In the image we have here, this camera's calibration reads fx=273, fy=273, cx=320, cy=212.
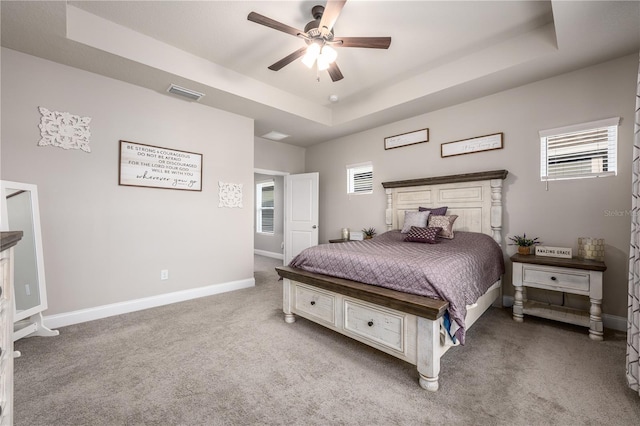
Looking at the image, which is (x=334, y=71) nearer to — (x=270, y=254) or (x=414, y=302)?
(x=414, y=302)

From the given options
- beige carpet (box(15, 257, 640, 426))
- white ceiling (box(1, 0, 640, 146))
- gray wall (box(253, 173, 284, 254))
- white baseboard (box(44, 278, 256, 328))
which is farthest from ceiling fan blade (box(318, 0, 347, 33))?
gray wall (box(253, 173, 284, 254))

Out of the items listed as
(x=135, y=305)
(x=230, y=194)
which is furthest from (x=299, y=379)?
(x=230, y=194)

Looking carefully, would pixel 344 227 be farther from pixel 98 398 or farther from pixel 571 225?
pixel 98 398

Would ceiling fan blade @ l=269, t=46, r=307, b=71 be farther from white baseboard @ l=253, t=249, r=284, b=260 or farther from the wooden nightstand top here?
white baseboard @ l=253, t=249, r=284, b=260

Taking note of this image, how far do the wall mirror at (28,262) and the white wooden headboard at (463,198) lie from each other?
4.18 meters

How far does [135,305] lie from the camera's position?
10.4ft

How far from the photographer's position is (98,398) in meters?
1.66

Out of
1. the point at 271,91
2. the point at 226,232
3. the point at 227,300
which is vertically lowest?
the point at 227,300

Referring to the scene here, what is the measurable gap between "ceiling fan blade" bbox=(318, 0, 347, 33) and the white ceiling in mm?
389

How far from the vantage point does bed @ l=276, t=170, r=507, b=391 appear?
1769mm

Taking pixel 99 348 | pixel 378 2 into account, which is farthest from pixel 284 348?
pixel 378 2

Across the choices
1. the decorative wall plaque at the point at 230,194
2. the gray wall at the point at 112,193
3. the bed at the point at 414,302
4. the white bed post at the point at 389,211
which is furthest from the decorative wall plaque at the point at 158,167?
the white bed post at the point at 389,211

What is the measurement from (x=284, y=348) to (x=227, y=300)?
1.57 meters

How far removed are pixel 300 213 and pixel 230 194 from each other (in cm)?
174
